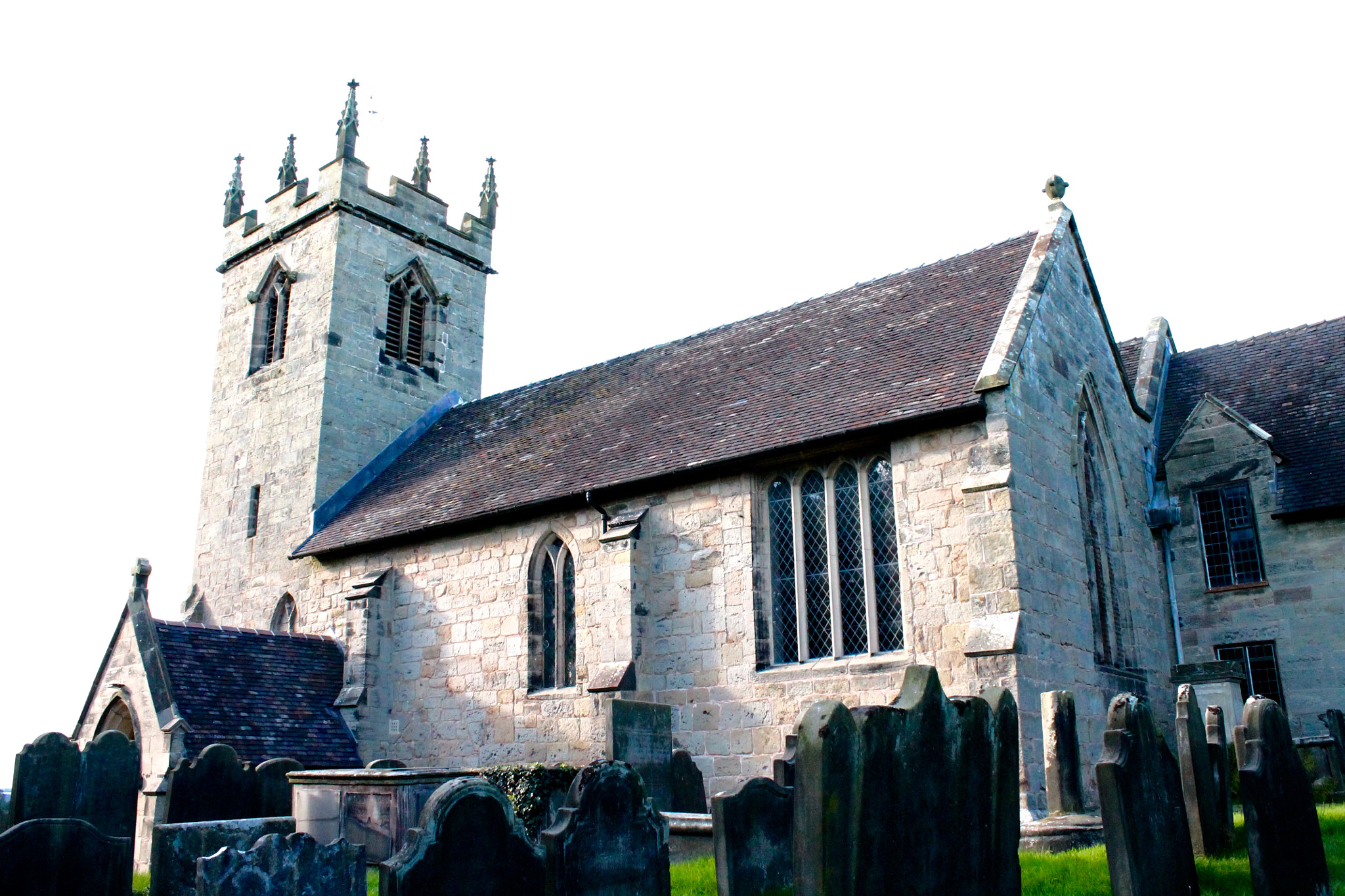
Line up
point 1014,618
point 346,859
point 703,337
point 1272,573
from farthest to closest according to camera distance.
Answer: point 703,337
point 1272,573
point 1014,618
point 346,859

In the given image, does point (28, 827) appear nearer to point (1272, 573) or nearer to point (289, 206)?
point (1272, 573)

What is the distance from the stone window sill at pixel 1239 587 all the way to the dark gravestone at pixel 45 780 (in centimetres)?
1625

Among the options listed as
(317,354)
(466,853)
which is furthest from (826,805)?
(317,354)

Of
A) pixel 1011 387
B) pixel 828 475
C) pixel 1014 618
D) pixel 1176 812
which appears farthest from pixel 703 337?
pixel 1176 812

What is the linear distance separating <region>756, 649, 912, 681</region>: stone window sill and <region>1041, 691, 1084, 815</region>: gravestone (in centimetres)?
352

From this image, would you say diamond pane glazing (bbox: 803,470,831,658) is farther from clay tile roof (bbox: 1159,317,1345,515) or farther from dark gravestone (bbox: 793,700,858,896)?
dark gravestone (bbox: 793,700,858,896)

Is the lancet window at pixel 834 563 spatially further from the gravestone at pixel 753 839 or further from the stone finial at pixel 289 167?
the stone finial at pixel 289 167

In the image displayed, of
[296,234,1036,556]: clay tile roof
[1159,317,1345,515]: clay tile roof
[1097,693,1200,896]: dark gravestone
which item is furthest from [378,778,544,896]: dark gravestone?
[1159,317,1345,515]: clay tile roof

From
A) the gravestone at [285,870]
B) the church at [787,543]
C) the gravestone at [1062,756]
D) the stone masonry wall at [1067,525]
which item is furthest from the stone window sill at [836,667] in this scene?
the gravestone at [285,870]

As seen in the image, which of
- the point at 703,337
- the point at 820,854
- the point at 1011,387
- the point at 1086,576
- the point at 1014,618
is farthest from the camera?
the point at 703,337

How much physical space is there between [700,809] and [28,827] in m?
7.81

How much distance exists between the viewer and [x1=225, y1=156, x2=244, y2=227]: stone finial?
94.7ft

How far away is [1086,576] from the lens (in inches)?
595

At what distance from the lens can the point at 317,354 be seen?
2481 cm
